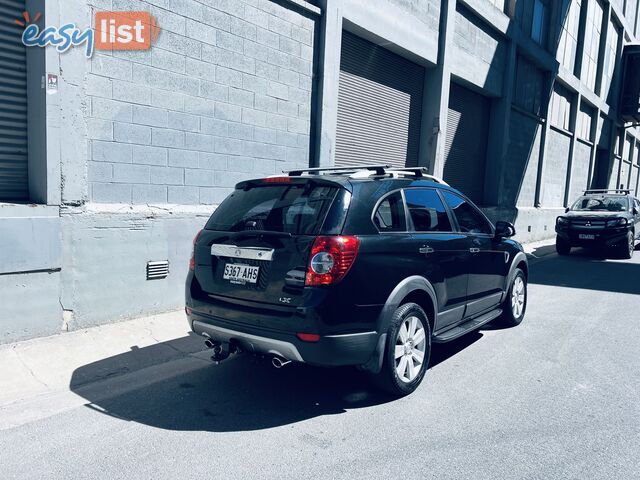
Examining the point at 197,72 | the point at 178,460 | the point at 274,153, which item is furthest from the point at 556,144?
the point at 178,460

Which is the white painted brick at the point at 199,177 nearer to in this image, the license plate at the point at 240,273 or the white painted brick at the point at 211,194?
the white painted brick at the point at 211,194

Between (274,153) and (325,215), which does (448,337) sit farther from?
(274,153)

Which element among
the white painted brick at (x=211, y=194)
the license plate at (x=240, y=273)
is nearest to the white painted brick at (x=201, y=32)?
the white painted brick at (x=211, y=194)

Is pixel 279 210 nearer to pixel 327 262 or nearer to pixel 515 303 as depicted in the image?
pixel 327 262

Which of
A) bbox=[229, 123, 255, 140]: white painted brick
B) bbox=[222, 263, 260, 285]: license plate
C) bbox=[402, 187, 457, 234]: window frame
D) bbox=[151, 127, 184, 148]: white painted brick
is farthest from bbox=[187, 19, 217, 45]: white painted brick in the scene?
bbox=[222, 263, 260, 285]: license plate

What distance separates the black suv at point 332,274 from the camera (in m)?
3.58

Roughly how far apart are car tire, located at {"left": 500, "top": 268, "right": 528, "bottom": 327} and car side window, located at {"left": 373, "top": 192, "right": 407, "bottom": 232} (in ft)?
8.36

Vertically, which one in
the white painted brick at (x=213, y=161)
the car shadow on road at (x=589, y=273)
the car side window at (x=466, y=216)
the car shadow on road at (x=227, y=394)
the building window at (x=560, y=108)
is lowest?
the car shadow on road at (x=227, y=394)

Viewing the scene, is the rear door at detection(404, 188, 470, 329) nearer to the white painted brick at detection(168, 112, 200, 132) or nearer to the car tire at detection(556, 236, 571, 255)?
the white painted brick at detection(168, 112, 200, 132)

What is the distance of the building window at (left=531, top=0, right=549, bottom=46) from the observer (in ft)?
57.6

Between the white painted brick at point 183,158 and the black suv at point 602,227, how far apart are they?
10855mm

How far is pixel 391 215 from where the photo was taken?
418 centimetres

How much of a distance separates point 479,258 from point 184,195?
3777 millimetres

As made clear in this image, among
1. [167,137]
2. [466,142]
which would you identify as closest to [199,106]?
[167,137]
